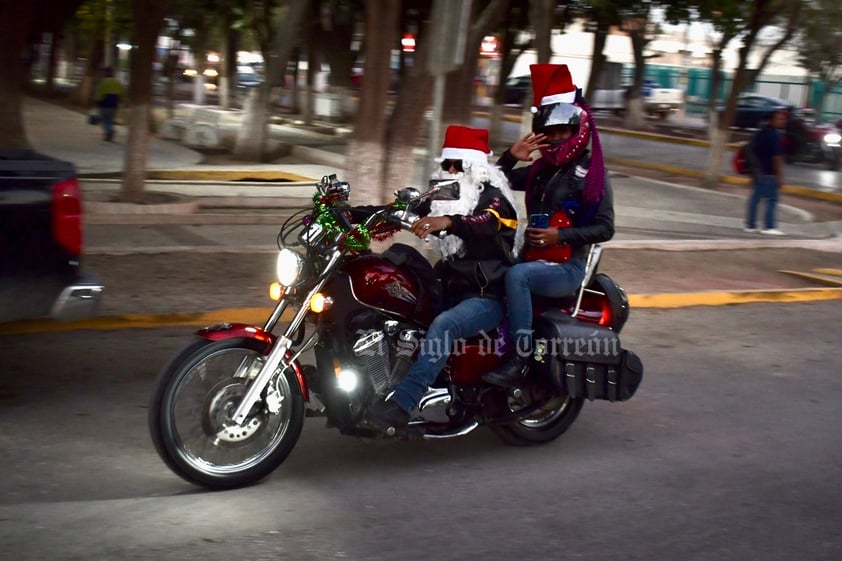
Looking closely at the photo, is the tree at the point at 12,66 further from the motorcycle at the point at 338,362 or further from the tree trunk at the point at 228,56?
the tree trunk at the point at 228,56

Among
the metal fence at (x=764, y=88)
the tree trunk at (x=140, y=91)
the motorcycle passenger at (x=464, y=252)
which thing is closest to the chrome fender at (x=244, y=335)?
the motorcycle passenger at (x=464, y=252)

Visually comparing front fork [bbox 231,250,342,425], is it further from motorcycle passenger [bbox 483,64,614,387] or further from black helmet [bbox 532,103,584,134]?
black helmet [bbox 532,103,584,134]

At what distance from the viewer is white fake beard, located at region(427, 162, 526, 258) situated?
5090 mm

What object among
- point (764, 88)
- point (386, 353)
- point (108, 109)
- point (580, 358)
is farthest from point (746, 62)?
point (764, 88)

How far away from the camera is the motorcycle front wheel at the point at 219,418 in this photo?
4.61 metres

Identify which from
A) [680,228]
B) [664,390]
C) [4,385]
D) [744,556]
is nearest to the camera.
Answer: [744,556]

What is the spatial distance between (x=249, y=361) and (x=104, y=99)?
21781 millimetres

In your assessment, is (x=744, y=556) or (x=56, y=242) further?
(x=56, y=242)

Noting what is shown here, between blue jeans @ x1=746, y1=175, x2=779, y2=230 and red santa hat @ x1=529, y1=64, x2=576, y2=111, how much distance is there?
10.8 metres

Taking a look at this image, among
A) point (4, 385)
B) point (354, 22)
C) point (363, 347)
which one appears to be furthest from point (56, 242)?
point (354, 22)

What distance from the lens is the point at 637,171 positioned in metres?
25.3

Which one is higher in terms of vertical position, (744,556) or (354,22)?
(354,22)

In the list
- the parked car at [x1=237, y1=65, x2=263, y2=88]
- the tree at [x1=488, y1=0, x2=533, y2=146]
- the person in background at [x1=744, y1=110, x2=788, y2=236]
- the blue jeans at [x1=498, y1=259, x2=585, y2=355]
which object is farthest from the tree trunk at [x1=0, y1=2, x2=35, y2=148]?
the parked car at [x1=237, y1=65, x2=263, y2=88]

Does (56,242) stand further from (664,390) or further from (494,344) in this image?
(664,390)
